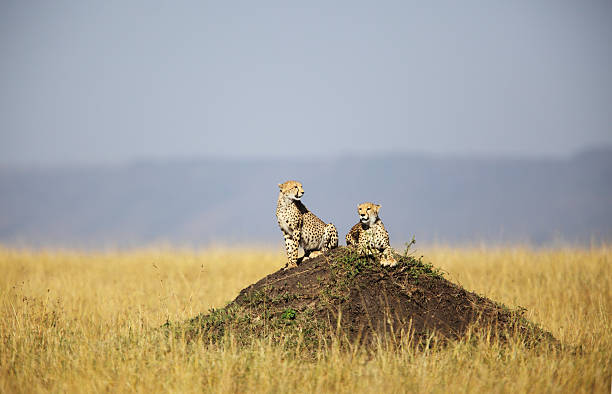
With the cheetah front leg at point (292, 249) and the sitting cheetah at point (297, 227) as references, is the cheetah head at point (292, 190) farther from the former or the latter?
the cheetah front leg at point (292, 249)

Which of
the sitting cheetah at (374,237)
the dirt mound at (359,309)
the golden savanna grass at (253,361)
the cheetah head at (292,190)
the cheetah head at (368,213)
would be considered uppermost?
the cheetah head at (292,190)

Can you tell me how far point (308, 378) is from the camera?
25.5 feet

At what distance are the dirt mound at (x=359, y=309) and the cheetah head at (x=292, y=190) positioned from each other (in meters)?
0.98

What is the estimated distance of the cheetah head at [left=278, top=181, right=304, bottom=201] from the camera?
10459mm

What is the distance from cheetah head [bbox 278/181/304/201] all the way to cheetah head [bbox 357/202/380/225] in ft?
4.20

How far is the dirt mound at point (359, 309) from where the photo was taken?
29.7ft

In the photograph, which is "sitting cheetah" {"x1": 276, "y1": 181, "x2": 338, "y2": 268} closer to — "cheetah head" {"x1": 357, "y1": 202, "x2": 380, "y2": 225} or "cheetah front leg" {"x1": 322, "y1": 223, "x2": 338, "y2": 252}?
"cheetah front leg" {"x1": 322, "y1": 223, "x2": 338, "y2": 252}

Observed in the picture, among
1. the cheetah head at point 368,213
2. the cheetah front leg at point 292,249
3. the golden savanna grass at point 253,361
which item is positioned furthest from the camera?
the cheetah front leg at point 292,249

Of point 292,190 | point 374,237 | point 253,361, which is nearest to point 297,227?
point 292,190

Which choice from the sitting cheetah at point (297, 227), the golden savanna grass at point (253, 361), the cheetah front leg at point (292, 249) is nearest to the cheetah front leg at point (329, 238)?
the sitting cheetah at point (297, 227)

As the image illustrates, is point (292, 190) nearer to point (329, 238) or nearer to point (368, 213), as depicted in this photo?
point (329, 238)

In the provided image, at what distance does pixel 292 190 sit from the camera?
34.5 ft

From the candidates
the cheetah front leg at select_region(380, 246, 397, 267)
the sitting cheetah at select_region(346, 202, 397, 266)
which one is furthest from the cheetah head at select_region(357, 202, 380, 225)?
the cheetah front leg at select_region(380, 246, 397, 267)

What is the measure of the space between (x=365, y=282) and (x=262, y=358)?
2067 millimetres
